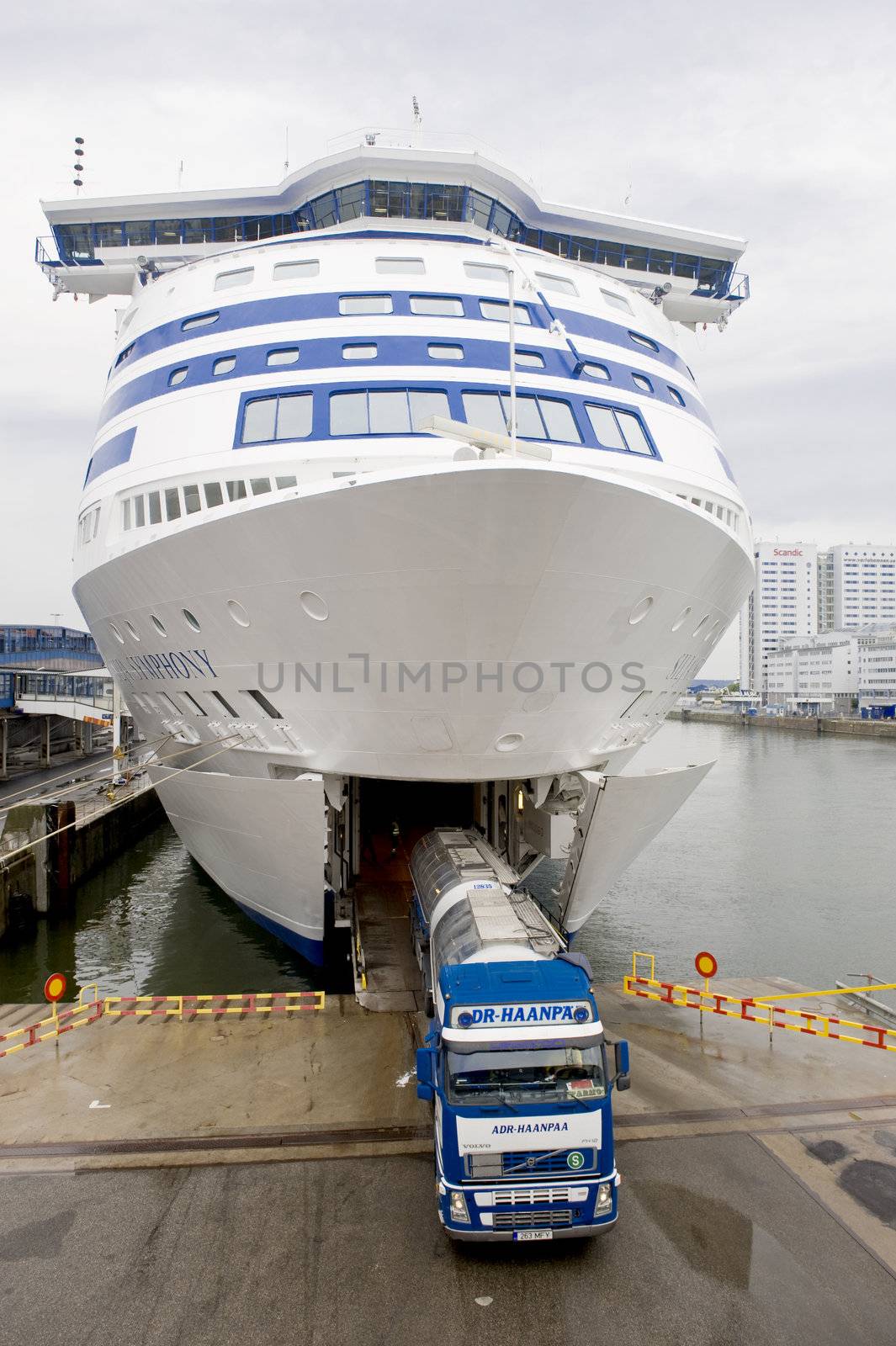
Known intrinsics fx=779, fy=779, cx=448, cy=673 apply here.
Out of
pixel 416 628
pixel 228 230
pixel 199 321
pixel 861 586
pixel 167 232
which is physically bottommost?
pixel 416 628

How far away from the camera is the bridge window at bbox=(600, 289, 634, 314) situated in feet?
42.2

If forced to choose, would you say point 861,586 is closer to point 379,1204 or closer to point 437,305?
point 437,305

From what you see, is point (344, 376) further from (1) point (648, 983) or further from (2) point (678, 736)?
(2) point (678, 736)

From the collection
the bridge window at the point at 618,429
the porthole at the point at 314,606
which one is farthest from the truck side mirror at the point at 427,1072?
the bridge window at the point at 618,429

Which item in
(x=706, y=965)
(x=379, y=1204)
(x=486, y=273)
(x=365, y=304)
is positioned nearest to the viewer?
(x=379, y=1204)

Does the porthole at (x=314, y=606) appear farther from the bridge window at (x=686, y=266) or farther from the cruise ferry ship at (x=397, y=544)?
the bridge window at (x=686, y=266)

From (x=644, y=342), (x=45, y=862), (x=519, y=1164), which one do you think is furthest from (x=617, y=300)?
(x=45, y=862)

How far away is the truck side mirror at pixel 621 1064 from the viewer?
5844mm

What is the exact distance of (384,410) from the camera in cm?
955

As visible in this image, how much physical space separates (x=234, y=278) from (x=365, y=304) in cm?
255

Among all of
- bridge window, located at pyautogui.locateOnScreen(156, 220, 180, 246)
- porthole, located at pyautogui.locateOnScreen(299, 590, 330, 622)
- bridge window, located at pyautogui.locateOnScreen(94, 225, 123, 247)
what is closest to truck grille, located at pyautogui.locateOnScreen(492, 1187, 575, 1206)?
Result: porthole, located at pyautogui.locateOnScreen(299, 590, 330, 622)

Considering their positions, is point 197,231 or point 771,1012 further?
point 197,231

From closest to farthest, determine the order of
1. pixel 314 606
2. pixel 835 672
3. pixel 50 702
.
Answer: pixel 314 606 → pixel 50 702 → pixel 835 672

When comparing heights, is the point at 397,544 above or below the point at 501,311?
below
